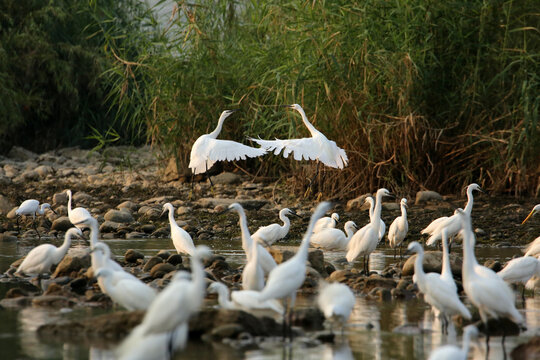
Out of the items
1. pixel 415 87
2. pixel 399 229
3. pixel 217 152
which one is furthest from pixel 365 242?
pixel 415 87

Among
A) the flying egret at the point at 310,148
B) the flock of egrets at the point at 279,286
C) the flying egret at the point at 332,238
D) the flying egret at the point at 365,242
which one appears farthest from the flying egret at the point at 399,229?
the flying egret at the point at 310,148

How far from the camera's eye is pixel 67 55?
2438cm

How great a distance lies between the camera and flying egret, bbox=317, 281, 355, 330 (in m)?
6.27

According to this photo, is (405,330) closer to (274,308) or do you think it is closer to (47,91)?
(274,308)

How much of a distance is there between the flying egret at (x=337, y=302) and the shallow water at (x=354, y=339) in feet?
0.61

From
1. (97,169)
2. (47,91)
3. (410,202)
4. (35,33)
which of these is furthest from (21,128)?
(410,202)

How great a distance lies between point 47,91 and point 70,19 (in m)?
2.24

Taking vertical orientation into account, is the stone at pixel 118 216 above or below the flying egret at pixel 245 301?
above

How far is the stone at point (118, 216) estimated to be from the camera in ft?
45.7

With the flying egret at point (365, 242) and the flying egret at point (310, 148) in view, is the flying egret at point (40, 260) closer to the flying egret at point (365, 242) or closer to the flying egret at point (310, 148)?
the flying egret at point (365, 242)

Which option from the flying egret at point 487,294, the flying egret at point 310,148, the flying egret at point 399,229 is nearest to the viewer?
the flying egret at point 487,294

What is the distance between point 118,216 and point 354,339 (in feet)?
27.3

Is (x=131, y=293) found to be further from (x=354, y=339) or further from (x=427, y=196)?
(x=427, y=196)

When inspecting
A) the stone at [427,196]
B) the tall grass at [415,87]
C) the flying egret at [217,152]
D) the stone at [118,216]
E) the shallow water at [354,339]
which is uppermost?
the tall grass at [415,87]
